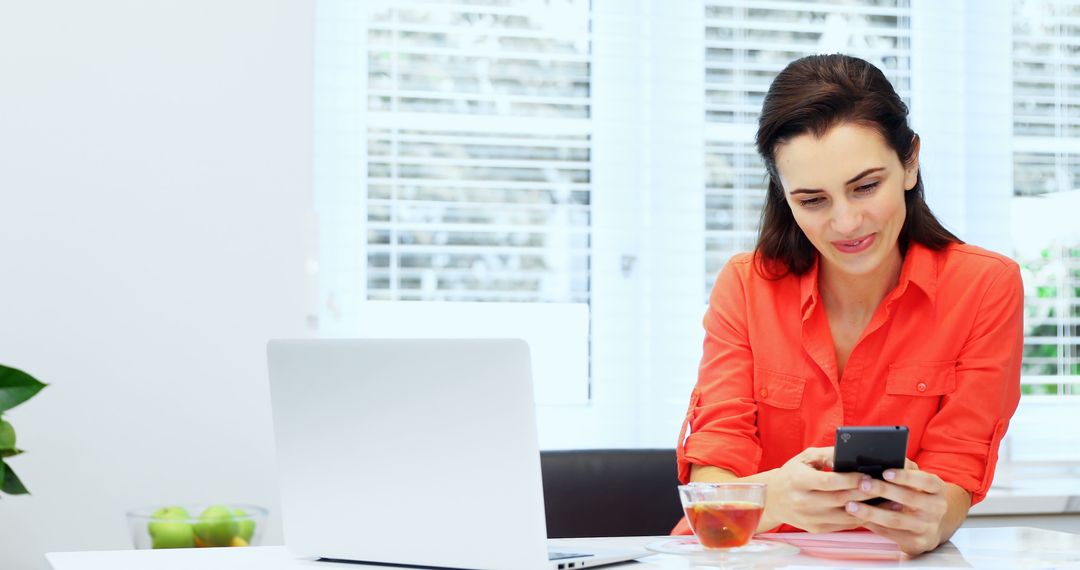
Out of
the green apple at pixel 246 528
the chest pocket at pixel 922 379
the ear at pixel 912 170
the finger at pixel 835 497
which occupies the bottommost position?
the green apple at pixel 246 528

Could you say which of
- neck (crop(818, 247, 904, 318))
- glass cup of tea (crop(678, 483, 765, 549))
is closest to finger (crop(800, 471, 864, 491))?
glass cup of tea (crop(678, 483, 765, 549))

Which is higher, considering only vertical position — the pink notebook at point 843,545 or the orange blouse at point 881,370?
the orange blouse at point 881,370

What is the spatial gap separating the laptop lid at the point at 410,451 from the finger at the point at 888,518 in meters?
0.46

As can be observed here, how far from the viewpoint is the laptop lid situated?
118 cm

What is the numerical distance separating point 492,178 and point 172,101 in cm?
78

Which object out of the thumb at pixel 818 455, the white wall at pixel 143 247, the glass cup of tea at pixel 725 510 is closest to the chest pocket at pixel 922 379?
the thumb at pixel 818 455

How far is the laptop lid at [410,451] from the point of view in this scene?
3.87 ft

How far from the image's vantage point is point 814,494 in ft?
4.78

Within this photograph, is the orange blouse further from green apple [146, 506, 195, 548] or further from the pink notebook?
green apple [146, 506, 195, 548]

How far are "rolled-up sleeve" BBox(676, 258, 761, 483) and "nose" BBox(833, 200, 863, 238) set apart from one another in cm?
25

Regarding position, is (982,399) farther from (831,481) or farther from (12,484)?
(12,484)

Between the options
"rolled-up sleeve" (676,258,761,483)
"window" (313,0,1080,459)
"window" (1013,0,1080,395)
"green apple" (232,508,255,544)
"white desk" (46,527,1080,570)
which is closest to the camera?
"white desk" (46,527,1080,570)

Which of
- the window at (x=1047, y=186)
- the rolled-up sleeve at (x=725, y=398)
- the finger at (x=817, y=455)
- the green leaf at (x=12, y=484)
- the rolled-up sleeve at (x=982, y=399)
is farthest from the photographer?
the window at (x=1047, y=186)

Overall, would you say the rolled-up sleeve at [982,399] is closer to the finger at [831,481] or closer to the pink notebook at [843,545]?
the pink notebook at [843,545]
